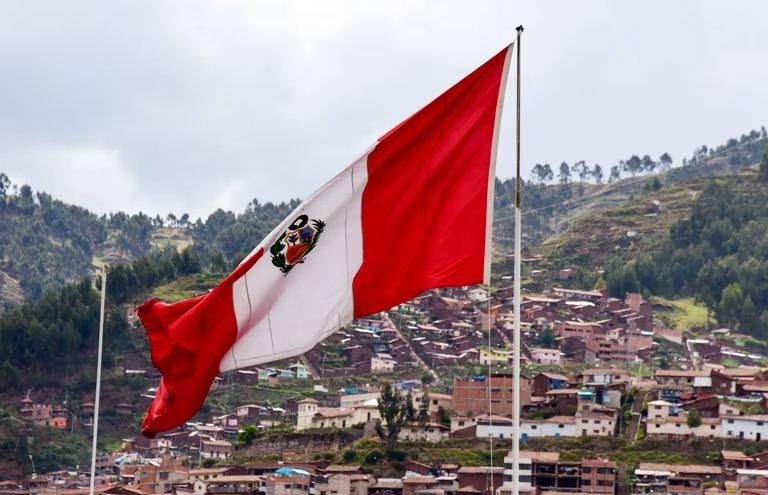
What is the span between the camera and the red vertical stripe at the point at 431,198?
16312mm

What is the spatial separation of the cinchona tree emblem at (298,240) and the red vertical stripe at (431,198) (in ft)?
1.38

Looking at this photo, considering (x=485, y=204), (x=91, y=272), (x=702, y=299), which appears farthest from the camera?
(x=91, y=272)

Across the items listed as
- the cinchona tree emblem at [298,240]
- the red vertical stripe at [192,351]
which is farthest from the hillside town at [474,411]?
the cinchona tree emblem at [298,240]

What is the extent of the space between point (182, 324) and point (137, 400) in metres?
90.5

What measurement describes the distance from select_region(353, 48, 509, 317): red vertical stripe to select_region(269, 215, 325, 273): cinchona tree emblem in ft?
1.38

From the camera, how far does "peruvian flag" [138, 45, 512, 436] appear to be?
16.4 metres

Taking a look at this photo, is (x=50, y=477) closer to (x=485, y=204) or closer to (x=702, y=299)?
(x=702, y=299)

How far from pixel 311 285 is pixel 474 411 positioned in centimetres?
7239

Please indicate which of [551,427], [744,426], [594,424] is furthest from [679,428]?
[551,427]

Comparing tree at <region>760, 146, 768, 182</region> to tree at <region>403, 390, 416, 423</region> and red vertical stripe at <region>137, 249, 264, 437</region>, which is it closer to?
tree at <region>403, 390, 416, 423</region>

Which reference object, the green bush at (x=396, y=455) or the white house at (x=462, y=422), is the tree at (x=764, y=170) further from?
the green bush at (x=396, y=455)

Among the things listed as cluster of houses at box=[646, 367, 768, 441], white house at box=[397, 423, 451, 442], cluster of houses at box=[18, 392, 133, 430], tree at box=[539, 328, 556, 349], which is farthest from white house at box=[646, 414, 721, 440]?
tree at box=[539, 328, 556, 349]

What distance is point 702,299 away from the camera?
13475cm

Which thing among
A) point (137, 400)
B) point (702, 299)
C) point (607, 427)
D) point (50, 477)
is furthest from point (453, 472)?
point (702, 299)
